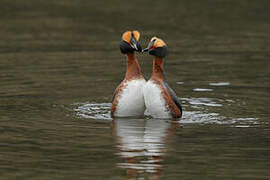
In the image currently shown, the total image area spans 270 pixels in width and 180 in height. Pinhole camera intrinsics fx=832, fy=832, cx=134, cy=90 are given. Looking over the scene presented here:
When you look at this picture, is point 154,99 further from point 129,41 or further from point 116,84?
point 116,84

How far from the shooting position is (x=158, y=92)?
13.8 meters

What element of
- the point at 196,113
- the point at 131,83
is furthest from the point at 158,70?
the point at 196,113

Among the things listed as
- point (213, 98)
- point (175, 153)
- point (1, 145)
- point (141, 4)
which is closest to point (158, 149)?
point (175, 153)

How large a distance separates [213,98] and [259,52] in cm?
548

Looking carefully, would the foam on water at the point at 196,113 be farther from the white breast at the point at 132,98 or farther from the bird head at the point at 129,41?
the bird head at the point at 129,41

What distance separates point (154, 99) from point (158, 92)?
134mm

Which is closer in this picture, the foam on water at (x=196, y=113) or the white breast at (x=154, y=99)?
the white breast at (x=154, y=99)

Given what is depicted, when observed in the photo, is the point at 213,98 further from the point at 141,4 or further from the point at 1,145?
the point at 141,4

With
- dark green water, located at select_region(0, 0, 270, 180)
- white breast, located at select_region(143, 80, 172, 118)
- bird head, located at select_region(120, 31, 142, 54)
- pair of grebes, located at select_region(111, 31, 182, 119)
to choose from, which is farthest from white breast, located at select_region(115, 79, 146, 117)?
bird head, located at select_region(120, 31, 142, 54)

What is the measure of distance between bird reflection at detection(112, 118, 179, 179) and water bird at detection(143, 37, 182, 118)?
204 millimetres

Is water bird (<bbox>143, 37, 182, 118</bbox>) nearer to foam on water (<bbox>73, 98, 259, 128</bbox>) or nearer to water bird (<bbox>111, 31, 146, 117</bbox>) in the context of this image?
water bird (<bbox>111, 31, 146, 117</bbox>)

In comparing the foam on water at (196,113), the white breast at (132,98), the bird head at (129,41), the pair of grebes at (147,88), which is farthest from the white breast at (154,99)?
the bird head at (129,41)

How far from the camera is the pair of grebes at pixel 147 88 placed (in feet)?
45.4

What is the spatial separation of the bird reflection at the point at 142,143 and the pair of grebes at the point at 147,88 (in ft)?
0.83
